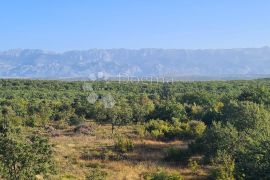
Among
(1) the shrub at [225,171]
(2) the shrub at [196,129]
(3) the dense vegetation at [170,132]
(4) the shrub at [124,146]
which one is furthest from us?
(2) the shrub at [196,129]

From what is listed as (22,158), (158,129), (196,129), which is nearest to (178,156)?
(196,129)

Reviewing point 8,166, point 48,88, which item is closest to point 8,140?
point 8,166

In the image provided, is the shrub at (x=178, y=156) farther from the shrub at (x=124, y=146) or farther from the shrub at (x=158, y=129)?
the shrub at (x=158, y=129)

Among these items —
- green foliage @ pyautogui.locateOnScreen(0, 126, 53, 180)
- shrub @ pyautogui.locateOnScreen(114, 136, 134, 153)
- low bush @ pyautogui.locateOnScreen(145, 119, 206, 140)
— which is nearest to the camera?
green foliage @ pyautogui.locateOnScreen(0, 126, 53, 180)

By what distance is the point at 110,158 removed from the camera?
3888cm

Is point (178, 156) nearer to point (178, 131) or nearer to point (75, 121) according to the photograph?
point (178, 131)

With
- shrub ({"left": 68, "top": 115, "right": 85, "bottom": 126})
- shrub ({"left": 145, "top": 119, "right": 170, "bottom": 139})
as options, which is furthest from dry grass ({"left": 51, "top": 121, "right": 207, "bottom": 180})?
shrub ({"left": 68, "top": 115, "right": 85, "bottom": 126})

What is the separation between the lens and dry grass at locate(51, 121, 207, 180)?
3310cm

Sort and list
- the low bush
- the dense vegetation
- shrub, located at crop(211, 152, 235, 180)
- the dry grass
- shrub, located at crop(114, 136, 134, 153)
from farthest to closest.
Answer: the low bush, shrub, located at crop(114, 136, 134, 153), the dry grass, shrub, located at crop(211, 152, 235, 180), the dense vegetation

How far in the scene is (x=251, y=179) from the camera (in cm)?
2641

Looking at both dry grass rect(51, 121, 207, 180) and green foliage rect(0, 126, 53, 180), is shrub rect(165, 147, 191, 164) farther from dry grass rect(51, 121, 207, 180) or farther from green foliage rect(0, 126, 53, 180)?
green foliage rect(0, 126, 53, 180)

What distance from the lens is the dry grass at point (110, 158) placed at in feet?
109

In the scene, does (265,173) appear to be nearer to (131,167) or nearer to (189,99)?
(131,167)

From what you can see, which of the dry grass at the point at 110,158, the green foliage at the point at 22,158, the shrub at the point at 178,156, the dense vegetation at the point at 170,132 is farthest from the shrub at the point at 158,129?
the green foliage at the point at 22,158
